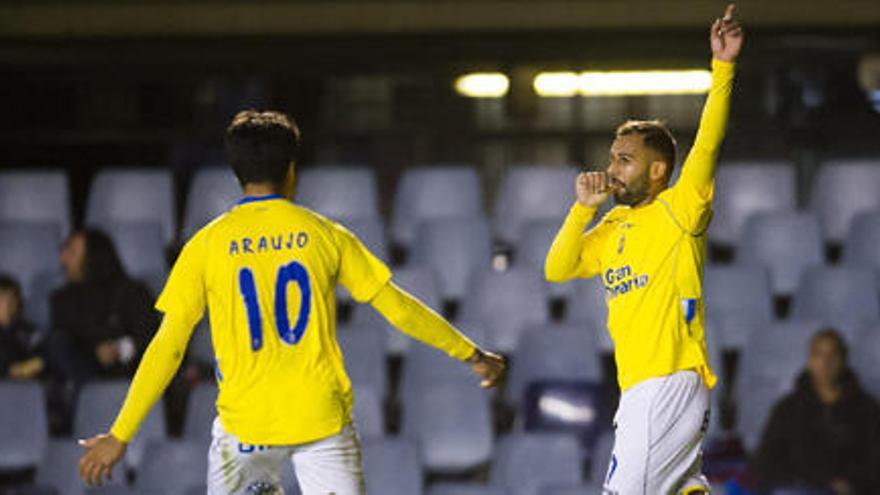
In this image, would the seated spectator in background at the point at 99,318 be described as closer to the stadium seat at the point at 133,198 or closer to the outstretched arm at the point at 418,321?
the stadium seat at the point at 133,198

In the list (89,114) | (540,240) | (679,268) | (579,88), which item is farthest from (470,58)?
(679,268)

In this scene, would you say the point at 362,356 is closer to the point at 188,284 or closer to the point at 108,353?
the point at 108,353

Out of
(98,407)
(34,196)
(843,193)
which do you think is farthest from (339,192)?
(843,193)

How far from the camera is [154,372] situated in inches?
192

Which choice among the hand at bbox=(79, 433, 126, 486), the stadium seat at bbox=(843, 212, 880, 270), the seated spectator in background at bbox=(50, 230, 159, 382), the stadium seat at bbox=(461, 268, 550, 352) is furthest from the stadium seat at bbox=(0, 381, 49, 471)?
the stadium seat at bbox=(843, 212, 880, 270)

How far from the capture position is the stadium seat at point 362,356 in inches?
325

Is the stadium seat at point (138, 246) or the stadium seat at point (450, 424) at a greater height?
the stadium seat at point (138, 246)

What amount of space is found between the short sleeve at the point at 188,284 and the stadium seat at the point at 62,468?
2830mm

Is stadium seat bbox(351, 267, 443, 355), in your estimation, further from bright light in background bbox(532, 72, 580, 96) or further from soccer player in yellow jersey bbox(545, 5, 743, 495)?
soccer player in yellow jersey bbox(545, 5, 743, 495)

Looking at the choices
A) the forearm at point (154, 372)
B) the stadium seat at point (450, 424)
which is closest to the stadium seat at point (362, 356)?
the stadium seat at point (450, 424)

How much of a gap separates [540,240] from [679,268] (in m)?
4.05

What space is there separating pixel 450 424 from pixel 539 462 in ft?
3.06

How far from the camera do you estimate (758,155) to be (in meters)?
10.5

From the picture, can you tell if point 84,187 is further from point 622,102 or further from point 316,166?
point 622,102
